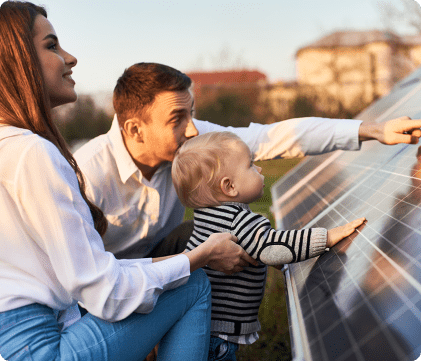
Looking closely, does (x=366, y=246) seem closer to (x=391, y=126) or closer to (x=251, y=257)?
(x=251, y=257)

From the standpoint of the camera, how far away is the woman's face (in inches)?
83.1

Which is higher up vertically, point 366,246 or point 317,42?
point 366,246

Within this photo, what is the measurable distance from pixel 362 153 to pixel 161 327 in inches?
101

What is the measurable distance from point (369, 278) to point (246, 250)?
0.77 meters

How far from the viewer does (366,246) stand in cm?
187

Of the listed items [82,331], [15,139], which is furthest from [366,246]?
[15,139]

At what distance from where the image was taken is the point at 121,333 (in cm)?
191

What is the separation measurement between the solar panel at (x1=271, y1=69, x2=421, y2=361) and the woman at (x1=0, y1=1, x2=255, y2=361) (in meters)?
0.50

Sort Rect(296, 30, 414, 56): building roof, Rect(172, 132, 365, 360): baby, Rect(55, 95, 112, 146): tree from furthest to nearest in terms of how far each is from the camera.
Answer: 1. Rect(296, 30, 414, 56): building roof
2. Rect(55, 95, 112, 146): tree
3. Rect(172, 132, 365, 360): baby

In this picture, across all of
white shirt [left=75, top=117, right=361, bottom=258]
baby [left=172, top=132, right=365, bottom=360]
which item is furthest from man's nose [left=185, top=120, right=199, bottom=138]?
baby [left=172, top=132, right=365, bottom=360]

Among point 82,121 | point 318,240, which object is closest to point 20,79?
point 318,240

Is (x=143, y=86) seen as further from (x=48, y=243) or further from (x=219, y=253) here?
(x=48, y=243)

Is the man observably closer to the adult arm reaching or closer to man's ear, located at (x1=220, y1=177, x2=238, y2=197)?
man's ear, located at (x1=220, y1=177, x2=238, y2=197)

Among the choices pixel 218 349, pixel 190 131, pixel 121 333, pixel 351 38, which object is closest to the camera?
pixel 121 333
